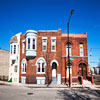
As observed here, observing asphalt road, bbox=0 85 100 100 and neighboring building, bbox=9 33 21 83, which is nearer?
asphalt road, bbox=0 85 100 100

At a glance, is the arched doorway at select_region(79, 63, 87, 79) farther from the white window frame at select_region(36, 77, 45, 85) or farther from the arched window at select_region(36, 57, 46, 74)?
the white window frame at select_region(36, 77, 45, 85)

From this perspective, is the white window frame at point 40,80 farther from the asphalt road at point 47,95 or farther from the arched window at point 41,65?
the asphalt road at point 47,95

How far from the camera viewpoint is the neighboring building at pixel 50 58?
69.9 feet

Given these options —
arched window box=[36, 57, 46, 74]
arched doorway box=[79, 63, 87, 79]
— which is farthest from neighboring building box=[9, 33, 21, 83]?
arched doorway box=[79, 63, 87, 79]

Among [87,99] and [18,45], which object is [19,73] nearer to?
[18,45]

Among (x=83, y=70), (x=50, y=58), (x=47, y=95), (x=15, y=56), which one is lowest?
(x=47, y=95)

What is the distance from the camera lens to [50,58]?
21.8 metres

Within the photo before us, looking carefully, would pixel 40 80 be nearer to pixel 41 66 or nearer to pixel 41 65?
pixel 41 66

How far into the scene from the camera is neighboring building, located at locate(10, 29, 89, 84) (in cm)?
2131

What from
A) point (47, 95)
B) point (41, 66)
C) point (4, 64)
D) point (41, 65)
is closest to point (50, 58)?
point (41, 65)

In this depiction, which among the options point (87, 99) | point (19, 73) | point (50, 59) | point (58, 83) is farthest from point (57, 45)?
point (87, 99)

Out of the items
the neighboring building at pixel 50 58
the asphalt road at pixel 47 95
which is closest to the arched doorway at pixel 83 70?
the neighboring building at pixel 50 58

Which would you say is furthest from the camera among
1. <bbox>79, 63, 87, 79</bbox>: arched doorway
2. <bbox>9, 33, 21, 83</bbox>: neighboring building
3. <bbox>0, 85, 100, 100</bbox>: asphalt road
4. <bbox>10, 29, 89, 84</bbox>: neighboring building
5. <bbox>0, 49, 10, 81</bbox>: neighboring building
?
<bbox>0, 49, 10, 81</bbox>: neighboring building

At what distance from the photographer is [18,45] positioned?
24484 millimetres
